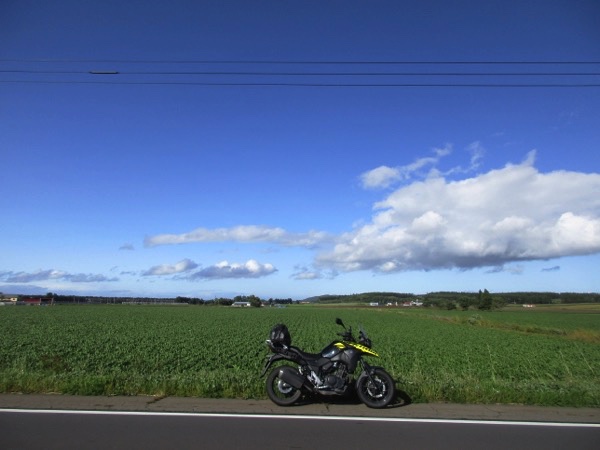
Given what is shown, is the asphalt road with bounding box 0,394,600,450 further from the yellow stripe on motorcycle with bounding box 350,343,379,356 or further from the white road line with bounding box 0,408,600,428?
the yellow stripe on motorcycle with bounding box 350,343,379,356

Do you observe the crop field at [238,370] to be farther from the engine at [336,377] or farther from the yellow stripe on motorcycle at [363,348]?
the engine at [336,377]

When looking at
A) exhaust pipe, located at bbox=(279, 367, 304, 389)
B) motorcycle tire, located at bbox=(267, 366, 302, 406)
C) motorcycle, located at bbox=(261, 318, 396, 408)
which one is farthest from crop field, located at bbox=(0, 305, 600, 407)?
exhaust pipe, located at bbox=(279, 367, 304, 389)

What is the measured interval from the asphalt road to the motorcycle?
0.24 m

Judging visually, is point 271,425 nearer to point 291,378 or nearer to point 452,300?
point 291,378

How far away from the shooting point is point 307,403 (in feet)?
26.1

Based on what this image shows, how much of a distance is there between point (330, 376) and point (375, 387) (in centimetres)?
80

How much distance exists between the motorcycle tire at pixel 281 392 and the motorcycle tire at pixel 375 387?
3.54 ft

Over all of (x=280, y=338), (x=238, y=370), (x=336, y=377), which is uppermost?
(x=280, y=338)

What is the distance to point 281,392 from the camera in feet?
25.6

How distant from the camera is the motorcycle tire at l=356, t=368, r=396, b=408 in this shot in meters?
7.65

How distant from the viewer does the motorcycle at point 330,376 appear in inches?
302

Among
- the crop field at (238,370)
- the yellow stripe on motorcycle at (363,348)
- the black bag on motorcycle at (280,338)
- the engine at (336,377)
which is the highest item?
the black bag on motorcycle at (280,338)

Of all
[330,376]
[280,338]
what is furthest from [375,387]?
[280,338]

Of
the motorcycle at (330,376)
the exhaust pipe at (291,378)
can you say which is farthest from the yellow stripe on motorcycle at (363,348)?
the exhaust pipe at (291,378)
